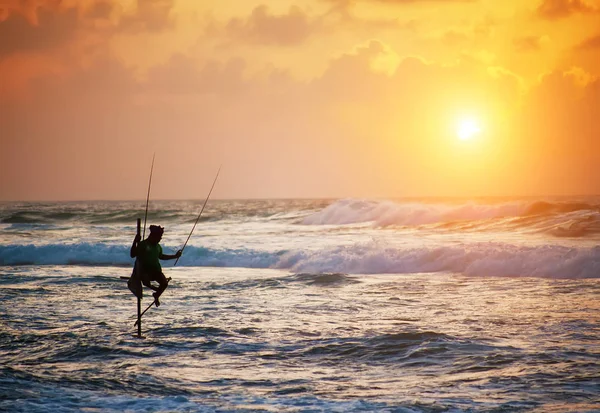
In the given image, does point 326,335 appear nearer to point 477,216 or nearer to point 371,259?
point 371,259

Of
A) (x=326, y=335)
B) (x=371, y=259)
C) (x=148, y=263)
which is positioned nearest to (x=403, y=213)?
(x=371, y=259)

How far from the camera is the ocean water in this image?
8453 millimetres

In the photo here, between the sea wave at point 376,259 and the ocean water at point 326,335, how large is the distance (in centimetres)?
8

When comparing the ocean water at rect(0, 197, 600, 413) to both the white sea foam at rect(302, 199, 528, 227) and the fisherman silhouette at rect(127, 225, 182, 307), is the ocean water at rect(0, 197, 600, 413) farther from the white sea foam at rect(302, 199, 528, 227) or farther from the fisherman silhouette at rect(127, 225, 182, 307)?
the white sea foam at rect(302, 199, 528, 227)

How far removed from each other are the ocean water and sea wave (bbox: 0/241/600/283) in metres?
0.08

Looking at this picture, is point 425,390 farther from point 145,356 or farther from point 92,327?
point 92,327

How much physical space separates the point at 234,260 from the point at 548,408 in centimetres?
2197

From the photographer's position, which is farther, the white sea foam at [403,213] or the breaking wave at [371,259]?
the white sea foam at [403,213]

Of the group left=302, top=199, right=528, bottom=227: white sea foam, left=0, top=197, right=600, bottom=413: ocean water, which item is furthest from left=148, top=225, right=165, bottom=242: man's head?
left=302, top=199, right=528, bottom=227: white sea foam

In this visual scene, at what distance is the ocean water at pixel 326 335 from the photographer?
845 centimetres

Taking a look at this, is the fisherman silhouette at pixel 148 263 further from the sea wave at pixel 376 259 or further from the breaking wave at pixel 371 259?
the sea wave at pixel 376 259

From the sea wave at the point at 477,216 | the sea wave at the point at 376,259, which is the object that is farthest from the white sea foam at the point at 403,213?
the sea wave at the point at 376,259

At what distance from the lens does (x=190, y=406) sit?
810 cm

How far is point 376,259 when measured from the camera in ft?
82.8
